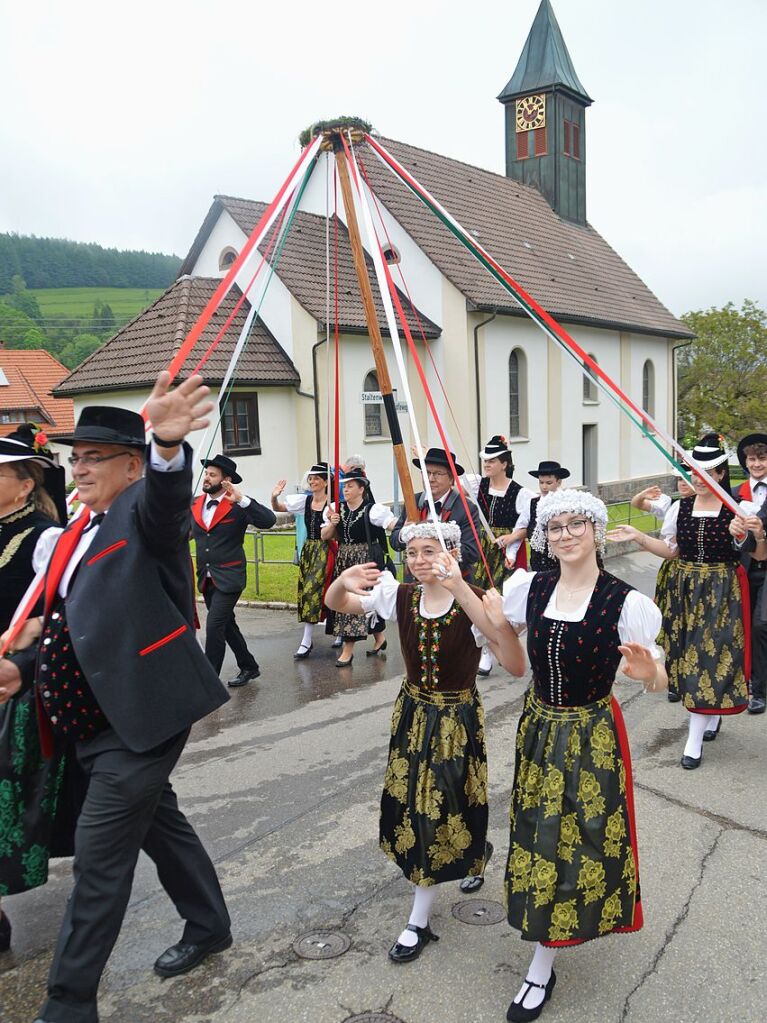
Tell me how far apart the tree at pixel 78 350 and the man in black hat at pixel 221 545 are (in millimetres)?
56015

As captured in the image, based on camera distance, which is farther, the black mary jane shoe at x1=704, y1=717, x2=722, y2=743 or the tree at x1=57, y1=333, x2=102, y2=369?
the tree at x1=57, y1=333, x2=102, y2=369

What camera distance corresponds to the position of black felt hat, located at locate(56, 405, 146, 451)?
9.75 feet

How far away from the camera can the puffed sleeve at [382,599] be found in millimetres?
3724

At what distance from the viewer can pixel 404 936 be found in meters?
3.37

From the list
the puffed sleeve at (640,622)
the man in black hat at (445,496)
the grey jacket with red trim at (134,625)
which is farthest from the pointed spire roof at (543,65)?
the grey jacket with red trim at (134,625)

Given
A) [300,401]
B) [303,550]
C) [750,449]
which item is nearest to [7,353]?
[300,401]

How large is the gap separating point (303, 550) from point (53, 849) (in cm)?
527

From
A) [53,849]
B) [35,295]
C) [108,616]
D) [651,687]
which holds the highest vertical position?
[35,295]

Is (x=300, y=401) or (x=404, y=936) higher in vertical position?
(x=300, y=401)

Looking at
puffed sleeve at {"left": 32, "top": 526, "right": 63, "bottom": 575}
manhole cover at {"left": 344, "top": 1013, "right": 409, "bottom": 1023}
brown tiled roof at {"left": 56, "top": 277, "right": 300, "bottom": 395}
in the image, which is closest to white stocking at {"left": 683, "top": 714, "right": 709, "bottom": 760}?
manhole cover at {"left": 344, "top": 1013, "right": 409, "bottom": 1023}

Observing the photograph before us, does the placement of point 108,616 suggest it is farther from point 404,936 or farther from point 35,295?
point 35,295

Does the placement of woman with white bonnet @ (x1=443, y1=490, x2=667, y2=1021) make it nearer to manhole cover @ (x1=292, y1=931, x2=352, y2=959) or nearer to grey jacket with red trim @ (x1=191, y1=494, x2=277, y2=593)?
manhole cover @ (x1=292, y1=931, x2=352, y2=959)

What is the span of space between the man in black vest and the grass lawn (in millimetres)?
81765

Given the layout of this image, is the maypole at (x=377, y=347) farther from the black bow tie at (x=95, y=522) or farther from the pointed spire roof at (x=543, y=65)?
the pointed spire roof at (x=543, y=65)
